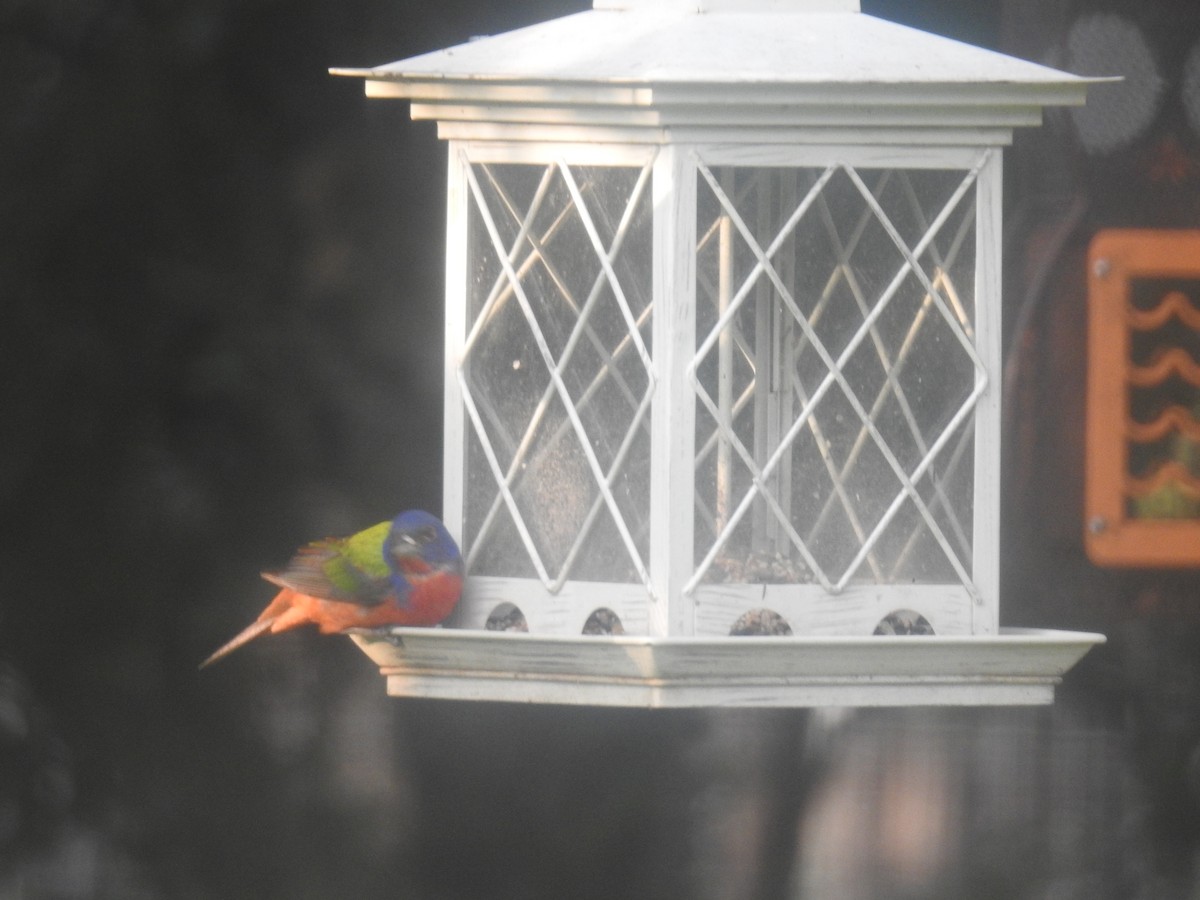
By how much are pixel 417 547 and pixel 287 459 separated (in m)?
1.10

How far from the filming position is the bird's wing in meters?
2.23

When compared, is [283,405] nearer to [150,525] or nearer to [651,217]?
[150,525]

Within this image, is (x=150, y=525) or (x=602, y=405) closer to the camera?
(x=602, y=405)

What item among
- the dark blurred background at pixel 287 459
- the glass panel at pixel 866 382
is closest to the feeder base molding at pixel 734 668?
the glass panel at pixel 866 382

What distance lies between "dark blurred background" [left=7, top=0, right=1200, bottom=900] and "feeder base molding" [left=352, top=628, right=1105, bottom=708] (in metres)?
1.02

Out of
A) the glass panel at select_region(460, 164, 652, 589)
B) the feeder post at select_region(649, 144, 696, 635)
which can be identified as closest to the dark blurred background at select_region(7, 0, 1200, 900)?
the glass panel at select_region(460, 164, 652, 589)

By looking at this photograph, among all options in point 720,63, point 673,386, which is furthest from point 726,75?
point 673,386

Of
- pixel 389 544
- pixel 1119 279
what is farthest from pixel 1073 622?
pixel 389 544

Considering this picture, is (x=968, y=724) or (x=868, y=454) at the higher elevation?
(x=868, y=454)

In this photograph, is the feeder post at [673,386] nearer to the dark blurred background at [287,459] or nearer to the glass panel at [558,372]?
the glass panel at [558,372]

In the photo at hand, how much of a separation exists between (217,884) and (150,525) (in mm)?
646

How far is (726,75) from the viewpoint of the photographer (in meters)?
2.02

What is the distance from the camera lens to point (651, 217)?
2.13 m

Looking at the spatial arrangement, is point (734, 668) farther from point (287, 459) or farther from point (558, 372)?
point (287, 459)
